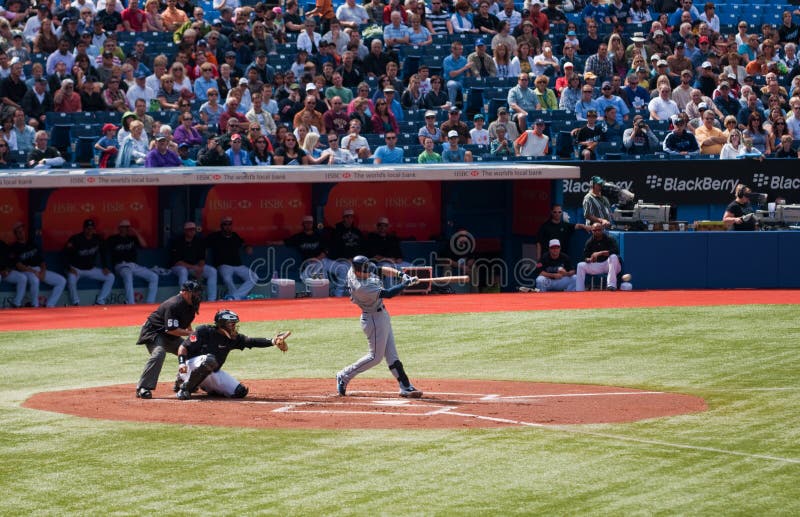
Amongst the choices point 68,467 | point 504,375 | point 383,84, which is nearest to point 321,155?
point 383,84

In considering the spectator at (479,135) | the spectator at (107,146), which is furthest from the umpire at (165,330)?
the spectator at (479,135)

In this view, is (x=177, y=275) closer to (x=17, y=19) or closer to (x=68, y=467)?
(x=17, y=19)

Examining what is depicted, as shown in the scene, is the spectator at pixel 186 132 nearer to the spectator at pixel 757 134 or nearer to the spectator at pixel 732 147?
the spectator at pixel 732 147

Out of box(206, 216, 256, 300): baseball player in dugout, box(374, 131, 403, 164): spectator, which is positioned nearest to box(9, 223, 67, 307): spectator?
box(206, 216, 256, 300): baseball player in dugout

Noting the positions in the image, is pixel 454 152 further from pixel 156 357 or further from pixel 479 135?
pixel 156 357

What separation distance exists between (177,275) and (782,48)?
14981mm

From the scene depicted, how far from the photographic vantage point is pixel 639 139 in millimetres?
24422

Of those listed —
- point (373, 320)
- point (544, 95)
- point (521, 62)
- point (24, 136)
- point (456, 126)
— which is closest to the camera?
point (373, 320)

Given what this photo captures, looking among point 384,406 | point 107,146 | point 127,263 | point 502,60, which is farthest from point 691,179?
point 384,406

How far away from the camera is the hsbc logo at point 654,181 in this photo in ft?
79.3

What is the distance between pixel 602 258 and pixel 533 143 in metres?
A: 2.64

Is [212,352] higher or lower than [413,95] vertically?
lower

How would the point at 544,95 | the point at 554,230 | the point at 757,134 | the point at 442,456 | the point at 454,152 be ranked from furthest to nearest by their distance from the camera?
the point at 757,134 → the point at 544,95 → the point at 454,152 → the point at 554,230 → the point at 442,456

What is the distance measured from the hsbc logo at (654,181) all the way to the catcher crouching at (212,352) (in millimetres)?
12273
